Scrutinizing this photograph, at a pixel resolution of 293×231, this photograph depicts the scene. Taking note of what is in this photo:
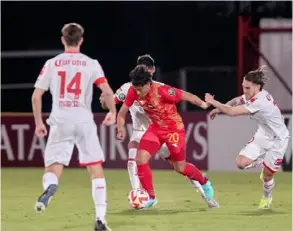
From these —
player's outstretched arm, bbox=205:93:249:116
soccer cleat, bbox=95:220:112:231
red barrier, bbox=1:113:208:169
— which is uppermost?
player's outstretched arm, bbox=205:93:249:116

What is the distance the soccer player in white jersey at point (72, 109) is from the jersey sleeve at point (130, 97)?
5.02ft

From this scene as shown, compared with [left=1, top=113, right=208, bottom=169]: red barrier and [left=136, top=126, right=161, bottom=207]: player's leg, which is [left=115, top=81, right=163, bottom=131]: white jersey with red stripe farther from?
[left=1, top=113, right=208, bottom=169]: red barrier

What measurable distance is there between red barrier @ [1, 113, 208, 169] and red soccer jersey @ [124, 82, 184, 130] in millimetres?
5497

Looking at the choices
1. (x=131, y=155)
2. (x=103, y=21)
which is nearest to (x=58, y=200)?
(x=131, y=155)

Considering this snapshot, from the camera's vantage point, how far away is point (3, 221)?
364 inches

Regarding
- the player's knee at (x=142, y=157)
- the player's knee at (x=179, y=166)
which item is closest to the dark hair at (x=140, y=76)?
the player's knee at (x=142, y=157)

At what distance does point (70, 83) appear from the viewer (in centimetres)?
830

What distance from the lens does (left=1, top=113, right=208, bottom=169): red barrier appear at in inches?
611

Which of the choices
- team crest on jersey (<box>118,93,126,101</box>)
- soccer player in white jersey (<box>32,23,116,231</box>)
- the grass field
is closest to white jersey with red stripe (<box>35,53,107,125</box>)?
soccer player in white jersey (<box>32,23,116,231</box>)

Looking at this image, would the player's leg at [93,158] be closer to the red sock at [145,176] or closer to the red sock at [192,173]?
the red sock at [145,176]

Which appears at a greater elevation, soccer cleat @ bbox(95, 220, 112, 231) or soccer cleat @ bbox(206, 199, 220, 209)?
soccer cleat @ bbox(95, 220, 112, 231)

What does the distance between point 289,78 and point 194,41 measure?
5.53m

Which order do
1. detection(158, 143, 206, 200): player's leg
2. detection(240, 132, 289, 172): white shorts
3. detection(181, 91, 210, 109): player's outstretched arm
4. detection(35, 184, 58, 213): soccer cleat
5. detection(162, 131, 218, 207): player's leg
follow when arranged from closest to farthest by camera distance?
detection(35, 184, 58, 213): soccer cleat < detection(181, 91, 210, 109): player's outstretched arm < detection(162, 131, 218, 207): player's leg < detection(158, 143, 206, 200): player's leg < detection(240, 132, 289, 172): white shorts

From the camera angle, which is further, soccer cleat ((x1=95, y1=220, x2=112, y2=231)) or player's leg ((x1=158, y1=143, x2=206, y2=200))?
player's leg ((x1=158, y1=143, x2=206, y2=200))
